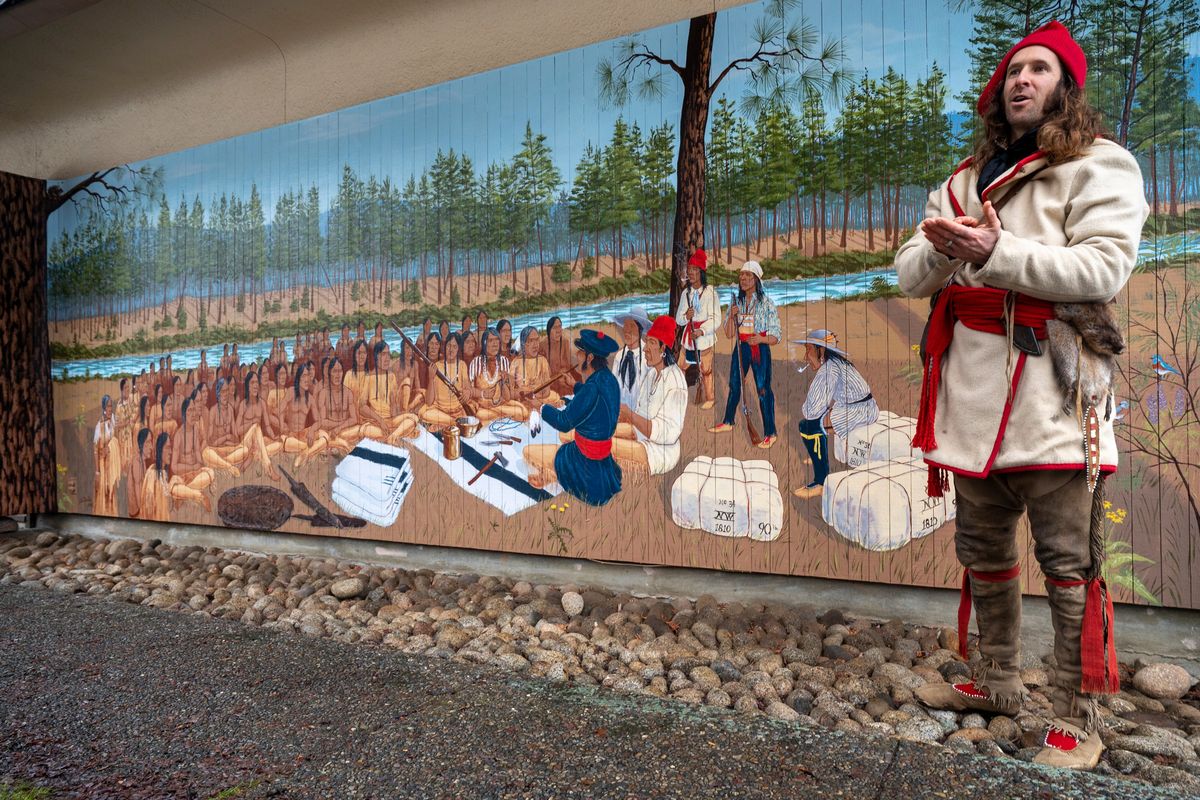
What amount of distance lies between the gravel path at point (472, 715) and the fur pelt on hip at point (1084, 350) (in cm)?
90

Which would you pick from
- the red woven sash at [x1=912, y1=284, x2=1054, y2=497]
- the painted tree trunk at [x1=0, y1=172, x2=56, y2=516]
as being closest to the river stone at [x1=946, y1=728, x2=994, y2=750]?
the red woven sash at [x1=912, y1=284, x2=1054, y2=497]

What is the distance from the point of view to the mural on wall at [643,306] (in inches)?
118

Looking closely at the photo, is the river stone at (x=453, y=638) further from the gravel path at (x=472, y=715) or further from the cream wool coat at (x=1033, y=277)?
the cream wool coat at (x=1033, y=277)

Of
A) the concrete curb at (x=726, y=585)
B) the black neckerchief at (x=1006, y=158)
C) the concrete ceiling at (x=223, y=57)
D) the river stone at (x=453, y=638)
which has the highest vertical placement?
the concrete ceiling at (x=223, y=57)

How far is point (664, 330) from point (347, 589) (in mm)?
2321

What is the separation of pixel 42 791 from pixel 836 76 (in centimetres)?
381

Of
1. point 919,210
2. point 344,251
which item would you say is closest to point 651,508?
point 919,210

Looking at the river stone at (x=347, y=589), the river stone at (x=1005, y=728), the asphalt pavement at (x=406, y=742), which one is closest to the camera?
the asphalt pavement at (x=406, y=742)

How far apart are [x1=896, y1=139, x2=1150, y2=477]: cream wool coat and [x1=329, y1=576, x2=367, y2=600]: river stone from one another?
11.0ft

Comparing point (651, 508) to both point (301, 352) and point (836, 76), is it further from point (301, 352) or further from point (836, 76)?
point (301, 352)

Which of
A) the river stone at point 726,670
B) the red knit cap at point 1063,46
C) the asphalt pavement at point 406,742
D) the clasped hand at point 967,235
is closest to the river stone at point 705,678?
the river stone at point 726,670

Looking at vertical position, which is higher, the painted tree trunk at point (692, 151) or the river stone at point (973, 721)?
the painted tree trunk at point (692, 151)

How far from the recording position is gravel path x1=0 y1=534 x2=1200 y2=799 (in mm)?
1814

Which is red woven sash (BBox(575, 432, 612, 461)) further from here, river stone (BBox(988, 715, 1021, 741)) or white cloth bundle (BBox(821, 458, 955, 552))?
river stone (BBox(988, 715, 1021, 741))
